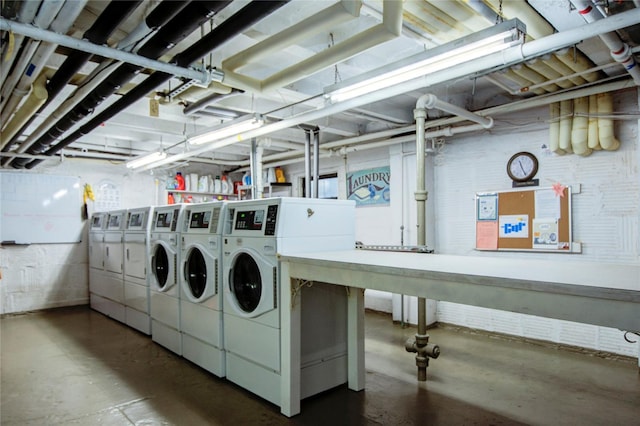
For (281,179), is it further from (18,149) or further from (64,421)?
(64,421)

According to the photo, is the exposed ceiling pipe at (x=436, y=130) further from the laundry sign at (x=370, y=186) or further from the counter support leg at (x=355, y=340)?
the counter support leg at (x=355, y=340)

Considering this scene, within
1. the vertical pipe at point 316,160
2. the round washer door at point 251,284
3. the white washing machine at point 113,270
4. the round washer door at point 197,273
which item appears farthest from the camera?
the vertical pipe at point 316,160

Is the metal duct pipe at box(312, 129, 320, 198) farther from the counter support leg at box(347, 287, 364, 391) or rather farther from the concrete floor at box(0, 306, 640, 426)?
the counter support leg at box(347, 287, 364, 391)

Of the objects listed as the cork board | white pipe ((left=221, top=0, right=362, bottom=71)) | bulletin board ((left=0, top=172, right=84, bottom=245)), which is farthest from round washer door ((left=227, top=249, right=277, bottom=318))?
bulletin board ((left=0, top=172, right=84, bottom=245))

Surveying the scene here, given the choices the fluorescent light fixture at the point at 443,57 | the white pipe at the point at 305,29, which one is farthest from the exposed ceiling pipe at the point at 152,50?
the fluorescent light fixture at the point at 443,57

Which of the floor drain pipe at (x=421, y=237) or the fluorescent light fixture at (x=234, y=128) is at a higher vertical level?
the fluorescent light fixture at (x=234, y=128)

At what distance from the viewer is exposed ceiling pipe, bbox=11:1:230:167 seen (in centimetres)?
193

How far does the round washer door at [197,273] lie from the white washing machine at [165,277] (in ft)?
0.55

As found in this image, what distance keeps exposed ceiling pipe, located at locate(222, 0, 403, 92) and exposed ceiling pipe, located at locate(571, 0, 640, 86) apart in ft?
3.13

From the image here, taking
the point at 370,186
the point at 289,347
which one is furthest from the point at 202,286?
the point at 370,186

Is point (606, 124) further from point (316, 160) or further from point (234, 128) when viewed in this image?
point (234, 128)

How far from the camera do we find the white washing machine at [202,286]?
136 inches

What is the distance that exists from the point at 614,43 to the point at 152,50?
114 inches

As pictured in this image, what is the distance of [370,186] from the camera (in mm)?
6191
